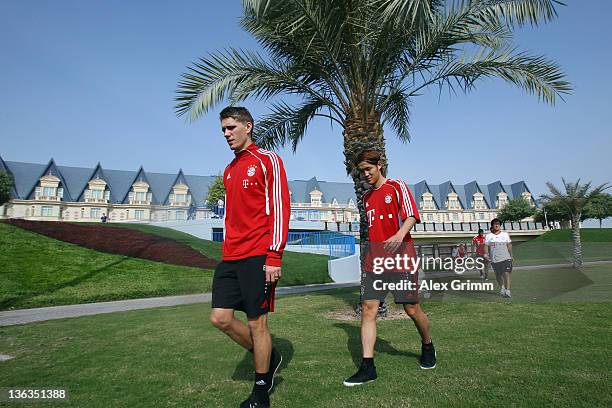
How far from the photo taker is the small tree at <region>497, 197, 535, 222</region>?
65.8 metres

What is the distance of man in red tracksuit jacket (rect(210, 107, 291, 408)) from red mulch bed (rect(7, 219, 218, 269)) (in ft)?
45.1

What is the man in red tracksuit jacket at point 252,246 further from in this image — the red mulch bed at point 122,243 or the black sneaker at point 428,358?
the red mulch bed at point 122,243

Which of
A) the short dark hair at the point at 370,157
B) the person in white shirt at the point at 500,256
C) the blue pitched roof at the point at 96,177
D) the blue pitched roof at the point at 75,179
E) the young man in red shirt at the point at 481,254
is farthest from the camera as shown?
the blue pitched roof at the point at 96,177

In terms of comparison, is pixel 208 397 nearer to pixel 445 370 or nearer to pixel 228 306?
pixel 228 306

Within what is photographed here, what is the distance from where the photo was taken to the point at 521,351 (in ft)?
12.2

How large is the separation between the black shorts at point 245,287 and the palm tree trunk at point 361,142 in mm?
4261

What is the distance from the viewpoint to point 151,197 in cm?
6150

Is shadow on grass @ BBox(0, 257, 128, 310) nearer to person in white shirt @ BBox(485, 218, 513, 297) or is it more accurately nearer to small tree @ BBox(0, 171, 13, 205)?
person in white shirt @ BBox(485, 218, 513, 297)

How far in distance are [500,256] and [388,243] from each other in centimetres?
651

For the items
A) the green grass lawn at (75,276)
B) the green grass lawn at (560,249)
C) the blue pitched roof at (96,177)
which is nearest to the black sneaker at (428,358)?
the green grass lawn at (560,249)

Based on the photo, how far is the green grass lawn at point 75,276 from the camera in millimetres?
10133

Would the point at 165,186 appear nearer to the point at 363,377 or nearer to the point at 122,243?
the point at 122,243

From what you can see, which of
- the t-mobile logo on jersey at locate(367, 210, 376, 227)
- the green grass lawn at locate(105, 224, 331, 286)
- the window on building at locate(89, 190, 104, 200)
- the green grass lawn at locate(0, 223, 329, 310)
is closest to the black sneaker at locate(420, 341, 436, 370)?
the t-mobile logo on jersey at locate(367, 210, 376, 227)

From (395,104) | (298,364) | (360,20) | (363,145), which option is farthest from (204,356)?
(395,104)
